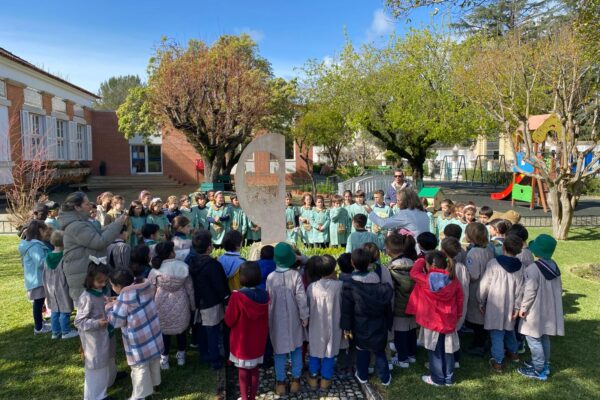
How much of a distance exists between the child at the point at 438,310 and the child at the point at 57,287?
364 centimetres

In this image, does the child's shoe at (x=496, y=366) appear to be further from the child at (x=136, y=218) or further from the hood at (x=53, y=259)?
the child at (x=136, y=218)

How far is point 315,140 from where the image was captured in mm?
24031

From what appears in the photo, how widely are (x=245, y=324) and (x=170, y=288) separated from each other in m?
0.91

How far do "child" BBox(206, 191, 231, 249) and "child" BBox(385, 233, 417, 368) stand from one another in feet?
13.3

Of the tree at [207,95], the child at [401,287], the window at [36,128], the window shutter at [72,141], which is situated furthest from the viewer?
the window shutter at [72,141]

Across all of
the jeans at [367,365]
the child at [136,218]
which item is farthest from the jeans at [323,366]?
the child at [136,218]

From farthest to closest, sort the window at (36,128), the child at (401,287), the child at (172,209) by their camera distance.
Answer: the window at (36,128)
the child at (172,209)
the child at (401,287)

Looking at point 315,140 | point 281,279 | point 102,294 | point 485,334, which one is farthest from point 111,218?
point 315,140

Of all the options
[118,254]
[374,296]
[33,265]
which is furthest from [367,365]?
[33,265]

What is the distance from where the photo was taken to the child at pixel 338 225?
298 inches

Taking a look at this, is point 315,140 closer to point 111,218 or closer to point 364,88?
point 364,88

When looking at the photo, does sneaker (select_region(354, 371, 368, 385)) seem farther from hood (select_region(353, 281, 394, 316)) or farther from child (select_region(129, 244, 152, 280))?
child (select_region(129, 244, 152, 280))

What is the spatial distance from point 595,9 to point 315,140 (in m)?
17.4

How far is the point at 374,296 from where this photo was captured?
3.66 m
